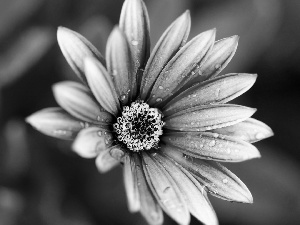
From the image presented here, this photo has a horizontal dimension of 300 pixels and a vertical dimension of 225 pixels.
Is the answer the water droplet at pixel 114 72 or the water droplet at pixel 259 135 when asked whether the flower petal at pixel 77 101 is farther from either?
the water droplet at pixel 259 135

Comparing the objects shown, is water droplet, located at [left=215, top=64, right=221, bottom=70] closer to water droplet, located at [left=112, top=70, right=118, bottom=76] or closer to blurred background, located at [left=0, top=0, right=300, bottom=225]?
water droplet, located at [left=112, top=70, right=118, bottom=76]

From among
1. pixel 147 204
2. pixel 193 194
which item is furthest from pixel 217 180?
pixel 147 204

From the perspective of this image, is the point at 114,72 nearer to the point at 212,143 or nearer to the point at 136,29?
the point at 136,29

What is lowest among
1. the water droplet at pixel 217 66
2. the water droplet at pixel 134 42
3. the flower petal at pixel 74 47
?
the water droplet at pixel 217 66

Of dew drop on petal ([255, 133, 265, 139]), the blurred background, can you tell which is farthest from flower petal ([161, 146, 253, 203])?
the blurred background

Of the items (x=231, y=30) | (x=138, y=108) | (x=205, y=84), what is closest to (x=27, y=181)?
(x=138, y=108)

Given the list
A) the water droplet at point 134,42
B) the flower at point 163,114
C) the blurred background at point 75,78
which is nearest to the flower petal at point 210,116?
the flower at point 163,114
